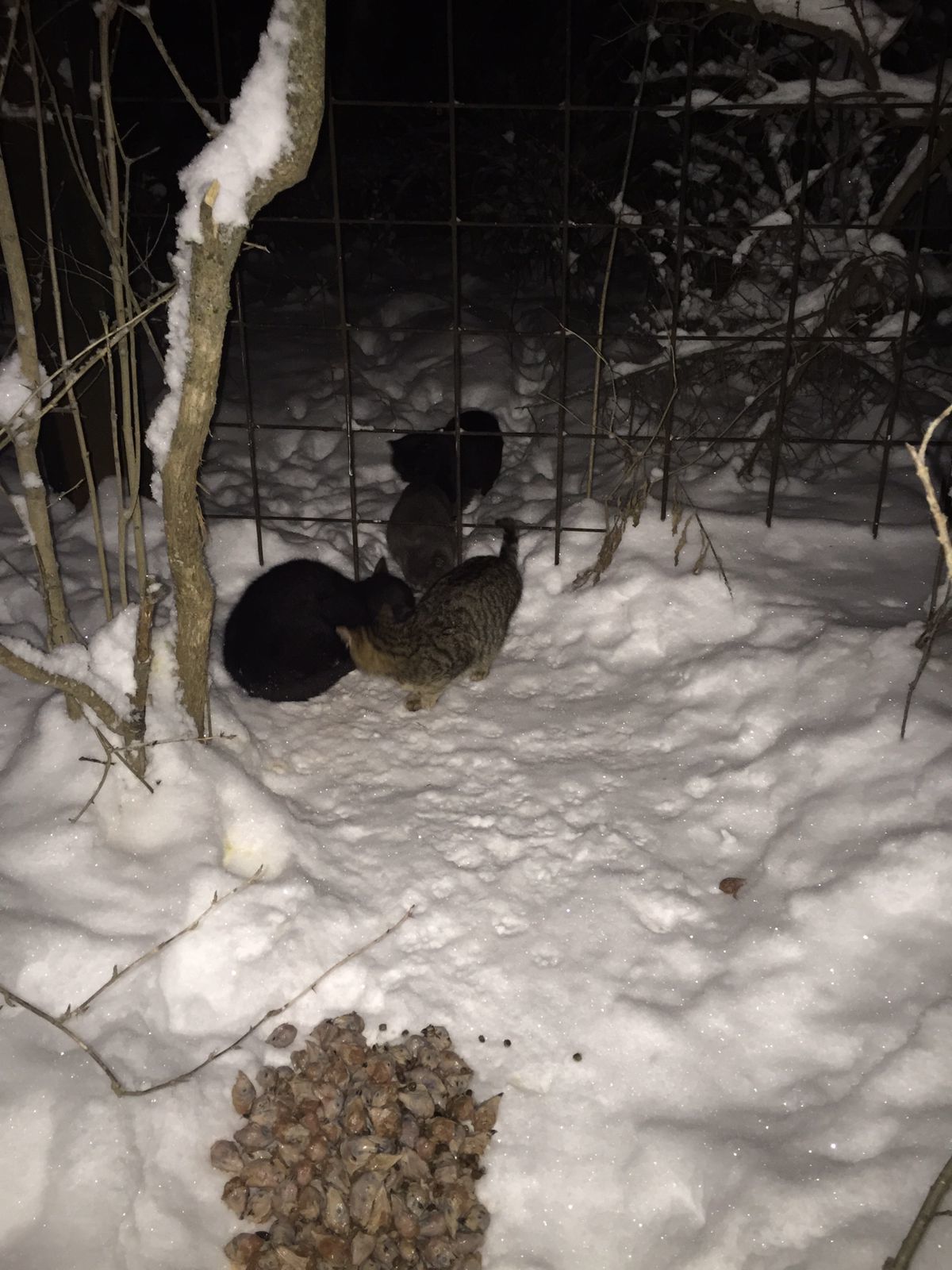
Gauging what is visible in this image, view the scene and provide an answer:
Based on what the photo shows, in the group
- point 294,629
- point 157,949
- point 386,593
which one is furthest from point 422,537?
point 157,949

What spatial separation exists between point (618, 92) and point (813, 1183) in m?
6.89

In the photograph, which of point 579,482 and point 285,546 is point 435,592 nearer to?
point 285,546

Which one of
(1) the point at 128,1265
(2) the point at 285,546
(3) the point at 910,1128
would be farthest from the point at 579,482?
(1) the point at 128,1265

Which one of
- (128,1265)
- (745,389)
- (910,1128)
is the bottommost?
(128,1265)

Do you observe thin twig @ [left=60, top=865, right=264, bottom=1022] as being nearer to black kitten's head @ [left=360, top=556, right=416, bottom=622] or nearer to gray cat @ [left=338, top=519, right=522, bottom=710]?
gray cat @ [left=338, top=519, right=522, bottom=710]

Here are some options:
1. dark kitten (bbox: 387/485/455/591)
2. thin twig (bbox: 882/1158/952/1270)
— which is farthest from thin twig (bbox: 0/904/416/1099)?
dark kitten (bbox: 387/485/455/591)

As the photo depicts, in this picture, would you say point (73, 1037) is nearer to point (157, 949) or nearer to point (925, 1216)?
point (157, 949)

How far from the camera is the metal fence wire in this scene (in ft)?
13.9

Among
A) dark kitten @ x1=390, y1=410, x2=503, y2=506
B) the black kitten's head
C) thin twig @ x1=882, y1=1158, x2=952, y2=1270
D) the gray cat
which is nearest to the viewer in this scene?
thin twig @ x1=882, y1=1158, x2=952, y2=1270

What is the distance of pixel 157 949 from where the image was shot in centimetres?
285

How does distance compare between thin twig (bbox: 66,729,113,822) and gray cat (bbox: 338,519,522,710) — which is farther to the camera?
gray cat (bbox: 338,519,522,710)

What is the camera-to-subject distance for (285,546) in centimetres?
503

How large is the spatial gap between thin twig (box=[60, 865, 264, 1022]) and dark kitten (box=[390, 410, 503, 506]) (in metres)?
2.74

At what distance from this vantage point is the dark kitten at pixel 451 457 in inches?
217
